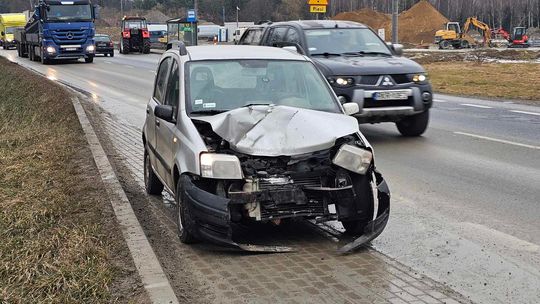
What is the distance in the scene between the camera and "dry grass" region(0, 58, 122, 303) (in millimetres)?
4569

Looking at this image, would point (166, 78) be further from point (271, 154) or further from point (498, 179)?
point (498, 179)

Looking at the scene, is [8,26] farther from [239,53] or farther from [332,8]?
[239,53]

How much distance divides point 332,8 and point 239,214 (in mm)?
119162

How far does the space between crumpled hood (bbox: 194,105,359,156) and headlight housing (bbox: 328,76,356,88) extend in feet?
16.4

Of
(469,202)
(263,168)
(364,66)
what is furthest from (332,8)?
(263,168)

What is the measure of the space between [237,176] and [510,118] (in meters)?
10.1

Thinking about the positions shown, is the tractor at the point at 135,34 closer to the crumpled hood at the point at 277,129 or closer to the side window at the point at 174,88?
the side window at the point at 174,88

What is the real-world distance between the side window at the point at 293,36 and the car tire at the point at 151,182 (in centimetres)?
559

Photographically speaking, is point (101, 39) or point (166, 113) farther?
point (101, 39)

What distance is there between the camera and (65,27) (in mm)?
36406

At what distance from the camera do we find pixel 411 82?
11.2 metres

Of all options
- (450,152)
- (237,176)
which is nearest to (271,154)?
(237,176)

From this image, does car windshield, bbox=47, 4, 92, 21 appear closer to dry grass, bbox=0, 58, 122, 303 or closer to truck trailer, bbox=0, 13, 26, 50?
dry grass, bbox=0, 58, 122, 303

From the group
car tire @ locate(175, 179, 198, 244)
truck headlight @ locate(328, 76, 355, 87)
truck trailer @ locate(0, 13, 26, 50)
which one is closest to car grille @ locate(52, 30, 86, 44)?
truck headlight @ locate(328, 76, 355, 87)
